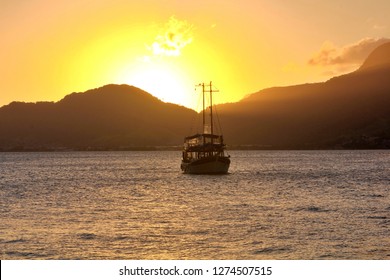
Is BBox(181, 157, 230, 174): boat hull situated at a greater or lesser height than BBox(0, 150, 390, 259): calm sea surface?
greater

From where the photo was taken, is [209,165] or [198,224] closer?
[198,224]

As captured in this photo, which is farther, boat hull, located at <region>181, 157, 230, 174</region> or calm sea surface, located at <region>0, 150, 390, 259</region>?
boat hull, located at <region>181, 157, 230, 174</region>

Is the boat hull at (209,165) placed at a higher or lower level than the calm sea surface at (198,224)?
higher

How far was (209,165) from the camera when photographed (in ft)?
342

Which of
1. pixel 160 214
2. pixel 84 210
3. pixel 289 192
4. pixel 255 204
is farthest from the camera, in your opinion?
pixel 289 192

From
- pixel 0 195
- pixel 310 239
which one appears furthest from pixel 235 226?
pixel 0 195

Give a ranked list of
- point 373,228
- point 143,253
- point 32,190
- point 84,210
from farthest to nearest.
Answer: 1. point 32,190
2. point 84,210
3. point 373,228
4. point 143,253

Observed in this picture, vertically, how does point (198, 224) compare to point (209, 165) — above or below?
below

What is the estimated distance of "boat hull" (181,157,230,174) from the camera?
341 feet

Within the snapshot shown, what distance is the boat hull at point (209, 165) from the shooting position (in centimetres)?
10400

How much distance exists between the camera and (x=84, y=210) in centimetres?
5684

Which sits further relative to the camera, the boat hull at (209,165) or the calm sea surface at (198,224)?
the boat hull at (209,165)
